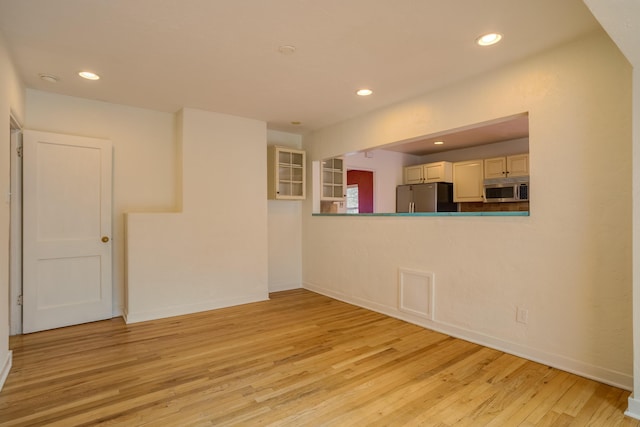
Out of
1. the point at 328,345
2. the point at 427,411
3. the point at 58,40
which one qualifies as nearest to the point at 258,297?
the point at 328,345

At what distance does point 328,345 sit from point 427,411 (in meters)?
1.17

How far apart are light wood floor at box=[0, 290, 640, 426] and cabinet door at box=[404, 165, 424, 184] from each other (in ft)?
12.4

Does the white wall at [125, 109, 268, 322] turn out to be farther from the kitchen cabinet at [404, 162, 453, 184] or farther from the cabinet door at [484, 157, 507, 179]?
the cabinet door at [484, 157, 507, 179]

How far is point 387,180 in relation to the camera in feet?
21.9

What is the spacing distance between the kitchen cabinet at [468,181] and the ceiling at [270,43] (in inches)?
119


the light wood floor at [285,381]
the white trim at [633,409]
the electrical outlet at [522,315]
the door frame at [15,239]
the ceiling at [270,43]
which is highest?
the ceiling at [270,43]

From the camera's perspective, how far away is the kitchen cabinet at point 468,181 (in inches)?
233

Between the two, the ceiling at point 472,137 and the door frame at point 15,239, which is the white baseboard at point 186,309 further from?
the ceiling at point 472,137

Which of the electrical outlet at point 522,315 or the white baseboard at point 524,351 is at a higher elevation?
the electrical outlet at point 522,315

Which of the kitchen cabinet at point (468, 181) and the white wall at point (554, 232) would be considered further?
the kitchen cabinet at point (468, 181)

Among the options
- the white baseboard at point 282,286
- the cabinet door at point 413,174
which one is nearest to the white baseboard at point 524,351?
the white baseboard at point 282,286

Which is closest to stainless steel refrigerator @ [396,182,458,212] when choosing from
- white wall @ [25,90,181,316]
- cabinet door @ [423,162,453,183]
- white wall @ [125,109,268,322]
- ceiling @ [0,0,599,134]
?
cabinet door @ [423,162,453,183]

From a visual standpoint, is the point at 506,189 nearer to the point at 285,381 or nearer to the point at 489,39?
the point at 489,39

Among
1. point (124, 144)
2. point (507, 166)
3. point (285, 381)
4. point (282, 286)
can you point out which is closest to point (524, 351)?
point (285, 381)
